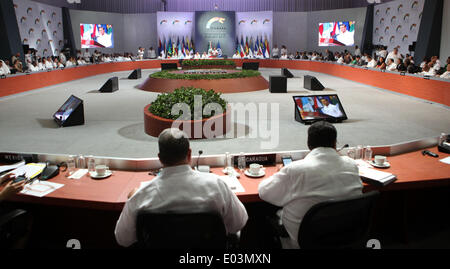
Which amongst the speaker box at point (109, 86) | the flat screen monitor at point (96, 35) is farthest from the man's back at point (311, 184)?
the flat screen monitor at point (96, 35)

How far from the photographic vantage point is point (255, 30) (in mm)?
24141

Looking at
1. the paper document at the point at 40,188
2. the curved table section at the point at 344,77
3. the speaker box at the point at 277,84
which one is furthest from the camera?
the speaker box at the point at 277,84

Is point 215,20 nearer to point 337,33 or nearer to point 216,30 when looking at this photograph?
point 216,30

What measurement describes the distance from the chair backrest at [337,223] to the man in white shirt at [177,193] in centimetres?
42

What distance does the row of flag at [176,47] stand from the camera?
24.4m

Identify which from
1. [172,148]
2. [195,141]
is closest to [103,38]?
[195,141]

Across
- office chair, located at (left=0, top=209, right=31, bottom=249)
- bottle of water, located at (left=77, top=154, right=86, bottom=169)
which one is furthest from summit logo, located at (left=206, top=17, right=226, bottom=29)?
office chair, located at (left=0, top=209, right=31, bottom=249)

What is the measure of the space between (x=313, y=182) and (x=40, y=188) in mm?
2166

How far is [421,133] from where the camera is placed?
6.48 m

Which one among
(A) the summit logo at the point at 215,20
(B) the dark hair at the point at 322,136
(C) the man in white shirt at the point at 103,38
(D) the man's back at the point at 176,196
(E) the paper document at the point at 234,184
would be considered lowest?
(E) the paper document at the point at 234,184

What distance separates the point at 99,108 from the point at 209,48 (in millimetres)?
15854

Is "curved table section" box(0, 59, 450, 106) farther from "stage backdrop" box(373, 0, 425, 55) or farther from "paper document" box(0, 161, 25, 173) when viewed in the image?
"paper document" box(0, 161, 25, 173)

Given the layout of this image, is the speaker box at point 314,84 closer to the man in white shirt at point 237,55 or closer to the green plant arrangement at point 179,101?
the green plant arrangement at point 179,101
